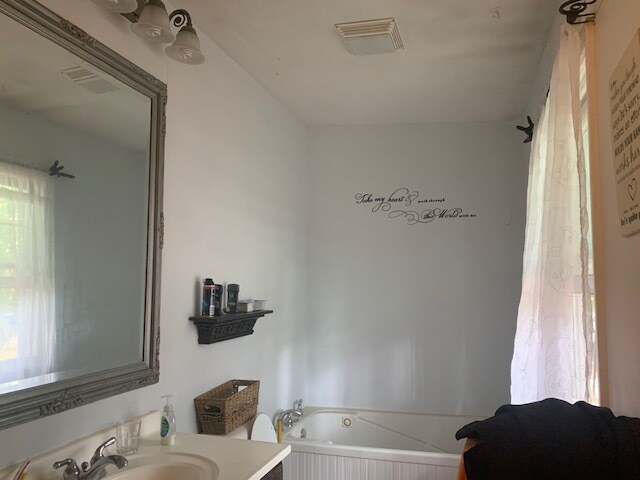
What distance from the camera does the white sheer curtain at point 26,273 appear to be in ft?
4.56

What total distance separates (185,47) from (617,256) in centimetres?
152

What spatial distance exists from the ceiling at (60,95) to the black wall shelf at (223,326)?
77 cm

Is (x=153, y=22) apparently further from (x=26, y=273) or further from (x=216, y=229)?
(x=216, y=229)

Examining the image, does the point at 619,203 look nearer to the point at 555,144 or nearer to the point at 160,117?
the point at 555,144

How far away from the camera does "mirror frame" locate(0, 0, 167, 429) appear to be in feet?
4.66

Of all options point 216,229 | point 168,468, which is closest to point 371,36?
point 216,229

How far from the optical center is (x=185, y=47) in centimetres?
183

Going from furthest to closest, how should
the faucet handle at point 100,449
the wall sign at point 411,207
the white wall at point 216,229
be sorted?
the wall sign at point 411,207 < the white wall at point 216,229 < the faucet handle at point 100,449

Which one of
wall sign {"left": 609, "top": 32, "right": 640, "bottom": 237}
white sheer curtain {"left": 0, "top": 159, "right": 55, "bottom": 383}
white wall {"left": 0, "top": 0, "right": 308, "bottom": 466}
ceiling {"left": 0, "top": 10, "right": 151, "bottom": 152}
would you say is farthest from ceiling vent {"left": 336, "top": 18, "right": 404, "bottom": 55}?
white sheer curtain {"left": 0, "top": 159, "right": 55, "bottom": 383}

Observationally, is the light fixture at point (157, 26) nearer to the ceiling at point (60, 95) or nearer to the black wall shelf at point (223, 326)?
the ceiling at point (60, 95)

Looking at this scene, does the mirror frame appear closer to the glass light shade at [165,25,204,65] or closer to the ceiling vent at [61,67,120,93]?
the ceiling vent at [61,67,120,93]

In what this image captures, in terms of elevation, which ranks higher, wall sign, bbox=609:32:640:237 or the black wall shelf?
wall sign, bbox=609:32:640:237

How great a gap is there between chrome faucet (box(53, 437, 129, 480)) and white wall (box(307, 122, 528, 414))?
2354 mm

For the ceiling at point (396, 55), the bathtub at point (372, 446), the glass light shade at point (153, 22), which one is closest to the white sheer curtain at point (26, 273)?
the glass light shade at point (153, 22)
